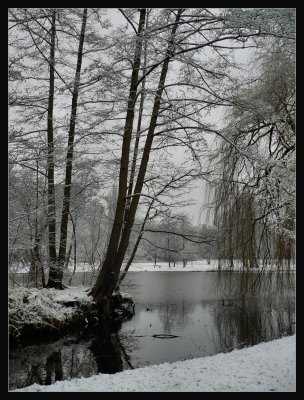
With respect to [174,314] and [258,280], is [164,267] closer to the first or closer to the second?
[174,314]

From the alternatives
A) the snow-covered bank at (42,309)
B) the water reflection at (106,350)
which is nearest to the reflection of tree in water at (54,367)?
the water reflection at (106,350)

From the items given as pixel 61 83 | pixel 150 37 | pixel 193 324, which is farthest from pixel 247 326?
pixel 61 83

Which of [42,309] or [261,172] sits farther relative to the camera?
[42,309]

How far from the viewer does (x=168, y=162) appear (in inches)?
309

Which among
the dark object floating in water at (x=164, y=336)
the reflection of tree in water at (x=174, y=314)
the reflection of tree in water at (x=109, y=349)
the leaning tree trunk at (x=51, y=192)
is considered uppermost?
the leaning tree trunk at (x=51, y=192)

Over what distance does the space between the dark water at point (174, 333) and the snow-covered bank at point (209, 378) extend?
87cm

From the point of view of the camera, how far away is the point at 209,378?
12.3 feet

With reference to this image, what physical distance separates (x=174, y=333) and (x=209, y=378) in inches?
114

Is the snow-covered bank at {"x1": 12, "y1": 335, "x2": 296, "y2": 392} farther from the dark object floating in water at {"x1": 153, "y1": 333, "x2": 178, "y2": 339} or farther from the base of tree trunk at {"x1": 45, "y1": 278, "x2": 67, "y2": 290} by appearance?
the base of tree trunk at {"x1": 45, "y1": 278, "x2": 67, "y2": 290}

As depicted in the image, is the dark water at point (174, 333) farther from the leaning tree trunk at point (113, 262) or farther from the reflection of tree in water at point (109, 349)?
the leaning tree trunk at point (113, 262)

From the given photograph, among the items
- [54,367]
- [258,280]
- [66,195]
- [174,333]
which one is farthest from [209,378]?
[66,195]

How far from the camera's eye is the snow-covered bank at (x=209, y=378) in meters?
3.45

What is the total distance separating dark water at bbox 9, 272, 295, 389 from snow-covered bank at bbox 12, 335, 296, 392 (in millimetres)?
874

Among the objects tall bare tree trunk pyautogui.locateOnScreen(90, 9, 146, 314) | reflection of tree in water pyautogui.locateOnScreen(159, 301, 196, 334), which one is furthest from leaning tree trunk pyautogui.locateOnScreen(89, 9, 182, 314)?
reflection of tree in water pyautogui.locateOnScreen(159, 301, 196, 334)
